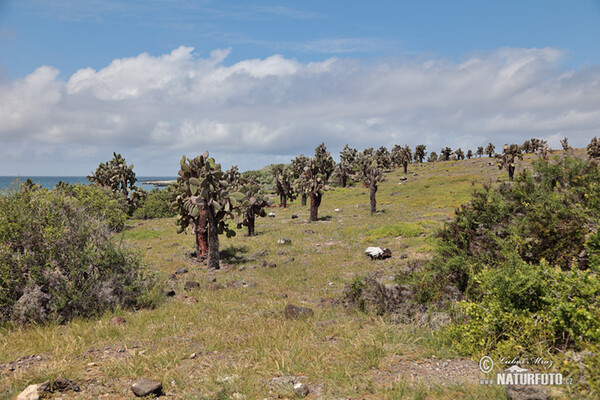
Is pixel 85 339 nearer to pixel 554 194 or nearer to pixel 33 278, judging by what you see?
pixel 33 278

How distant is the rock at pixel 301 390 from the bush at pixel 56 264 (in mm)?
7043

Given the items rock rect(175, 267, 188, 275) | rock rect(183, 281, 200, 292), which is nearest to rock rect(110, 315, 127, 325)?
rock rect(183, 281, 200, 292)

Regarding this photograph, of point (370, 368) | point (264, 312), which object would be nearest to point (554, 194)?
point (370, 368)

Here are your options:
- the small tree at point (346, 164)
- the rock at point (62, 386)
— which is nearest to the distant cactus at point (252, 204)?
the rock at point (62, 386)

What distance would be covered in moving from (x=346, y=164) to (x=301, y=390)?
80710 millimetres

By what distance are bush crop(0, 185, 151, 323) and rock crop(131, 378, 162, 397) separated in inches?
196

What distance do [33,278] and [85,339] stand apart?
294cm

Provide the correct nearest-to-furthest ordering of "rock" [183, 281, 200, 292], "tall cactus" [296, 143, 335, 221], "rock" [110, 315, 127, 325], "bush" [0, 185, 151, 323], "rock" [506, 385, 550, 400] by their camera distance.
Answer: "rock" [506, 385, 550, 400] → "rock" [110, 315, 127, 325] → "bush" [0, 185, 151, 323] → "rock" [183, 281, 200, 292] → "tall cactus" [296, 143, 335, 221]

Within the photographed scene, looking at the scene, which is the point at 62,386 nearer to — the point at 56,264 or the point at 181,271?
the point at 56,264

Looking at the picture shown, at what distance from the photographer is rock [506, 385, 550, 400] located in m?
4.22

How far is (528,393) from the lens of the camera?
429 centimetres

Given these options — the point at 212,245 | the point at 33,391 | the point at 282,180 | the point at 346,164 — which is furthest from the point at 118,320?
the point at 346,164

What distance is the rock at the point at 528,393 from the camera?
4219 millimetres

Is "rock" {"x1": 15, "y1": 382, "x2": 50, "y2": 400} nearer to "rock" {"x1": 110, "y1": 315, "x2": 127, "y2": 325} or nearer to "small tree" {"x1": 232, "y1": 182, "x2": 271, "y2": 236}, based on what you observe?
"rock" {"x1": 110, "y1": 315, "x2": 127, "y2": 325}
